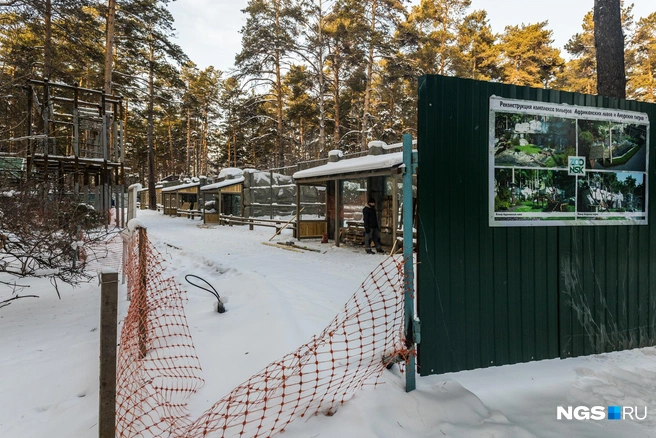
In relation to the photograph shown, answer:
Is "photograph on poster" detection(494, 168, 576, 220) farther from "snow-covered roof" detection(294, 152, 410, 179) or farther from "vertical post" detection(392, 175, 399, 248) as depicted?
"vertical post" detection(392, 175, 399, 248)

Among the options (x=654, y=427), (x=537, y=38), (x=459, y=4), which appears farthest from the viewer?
(x=537, y=38)

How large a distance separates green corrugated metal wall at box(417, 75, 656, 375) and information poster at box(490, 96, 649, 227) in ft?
0.33

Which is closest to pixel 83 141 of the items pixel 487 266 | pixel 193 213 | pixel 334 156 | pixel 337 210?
pixel 334 156

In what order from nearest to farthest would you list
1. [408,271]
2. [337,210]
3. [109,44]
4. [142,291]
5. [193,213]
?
1. [408,271]
2. [142,291]
3. [337,210]
4. [109,44]
5. [193,213]

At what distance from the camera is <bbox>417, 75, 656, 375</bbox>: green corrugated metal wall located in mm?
2705

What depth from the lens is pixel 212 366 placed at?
11.3 feet

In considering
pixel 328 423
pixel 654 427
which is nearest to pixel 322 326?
pixel 328 423

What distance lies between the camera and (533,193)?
3.04 m

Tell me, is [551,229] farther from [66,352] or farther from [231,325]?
[66,352]

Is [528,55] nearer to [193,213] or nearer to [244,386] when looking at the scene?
[193,213]

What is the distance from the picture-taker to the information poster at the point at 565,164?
2.93 meters

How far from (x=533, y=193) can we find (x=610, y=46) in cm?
498

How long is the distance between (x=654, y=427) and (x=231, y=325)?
409cm

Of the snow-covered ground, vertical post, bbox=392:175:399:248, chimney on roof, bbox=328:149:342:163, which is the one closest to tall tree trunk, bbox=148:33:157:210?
chimney on roof, bbox=328:149:342:163
